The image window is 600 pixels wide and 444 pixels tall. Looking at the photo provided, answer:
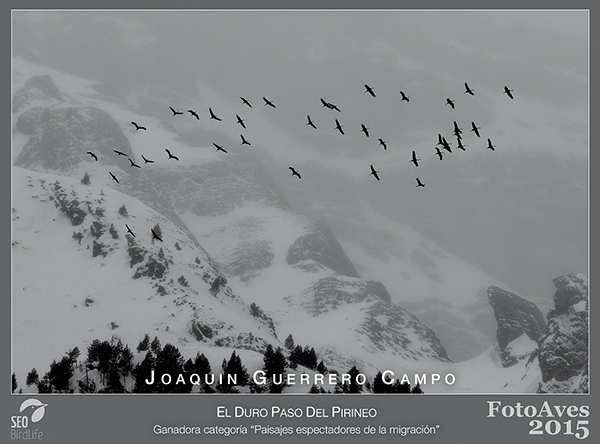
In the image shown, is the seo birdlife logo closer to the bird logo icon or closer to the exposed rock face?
the bird logo icon

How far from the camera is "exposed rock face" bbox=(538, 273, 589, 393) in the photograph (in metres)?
156

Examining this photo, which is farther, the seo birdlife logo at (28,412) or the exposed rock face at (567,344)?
the exposed rock face at (567,344)

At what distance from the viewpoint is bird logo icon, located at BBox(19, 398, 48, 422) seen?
57.5 m

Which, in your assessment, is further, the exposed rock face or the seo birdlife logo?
the exposed rock face

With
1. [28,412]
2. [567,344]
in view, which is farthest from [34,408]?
[567,344]

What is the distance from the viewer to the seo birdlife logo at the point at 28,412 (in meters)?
57.5

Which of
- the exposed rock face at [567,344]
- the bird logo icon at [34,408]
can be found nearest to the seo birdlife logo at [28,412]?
the bird logo icon at [34,408]

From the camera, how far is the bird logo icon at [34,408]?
57469 mm

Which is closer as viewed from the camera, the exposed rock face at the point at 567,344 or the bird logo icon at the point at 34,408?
the bird logo icon at the point at 34,408

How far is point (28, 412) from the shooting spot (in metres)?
57.8

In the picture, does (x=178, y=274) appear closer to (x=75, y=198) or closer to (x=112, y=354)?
(x=75, y=198)

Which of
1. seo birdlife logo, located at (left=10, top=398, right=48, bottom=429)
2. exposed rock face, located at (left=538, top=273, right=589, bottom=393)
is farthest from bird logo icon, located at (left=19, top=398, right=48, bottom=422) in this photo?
exposed rock face, located at (left=538, top=273, right=589, bottom=393)

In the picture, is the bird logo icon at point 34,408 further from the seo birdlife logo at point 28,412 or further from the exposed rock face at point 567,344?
the exposed rock face at point 567,344

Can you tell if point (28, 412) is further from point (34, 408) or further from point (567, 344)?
point (567, 344)
